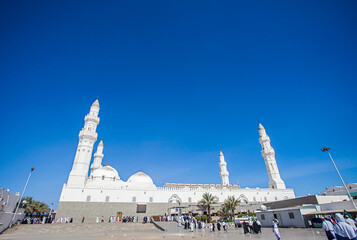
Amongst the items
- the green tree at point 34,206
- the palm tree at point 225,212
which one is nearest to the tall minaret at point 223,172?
the palm tree at point 225,212

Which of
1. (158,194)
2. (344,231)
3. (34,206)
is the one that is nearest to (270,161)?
(158,194)

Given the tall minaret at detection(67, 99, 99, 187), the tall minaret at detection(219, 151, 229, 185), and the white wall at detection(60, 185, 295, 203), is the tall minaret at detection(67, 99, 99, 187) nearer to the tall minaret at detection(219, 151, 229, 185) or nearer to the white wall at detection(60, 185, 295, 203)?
the white wall at detection(60, 185, 295, 203)

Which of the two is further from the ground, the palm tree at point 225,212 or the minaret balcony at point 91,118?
the minaret balcony at point 91,118

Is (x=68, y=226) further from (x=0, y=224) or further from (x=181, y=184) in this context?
(x=181, y=184)

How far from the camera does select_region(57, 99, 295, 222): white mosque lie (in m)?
29.4

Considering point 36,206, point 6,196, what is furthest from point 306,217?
point 36,206

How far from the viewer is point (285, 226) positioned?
67.6 ft

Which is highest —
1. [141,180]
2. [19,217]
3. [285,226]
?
[141,180]

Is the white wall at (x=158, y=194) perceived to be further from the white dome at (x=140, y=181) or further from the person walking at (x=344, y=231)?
the person walking at (x=344, y=231)

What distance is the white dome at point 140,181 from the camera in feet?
115

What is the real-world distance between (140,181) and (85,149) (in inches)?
461

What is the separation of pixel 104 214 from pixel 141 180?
28.9 ft

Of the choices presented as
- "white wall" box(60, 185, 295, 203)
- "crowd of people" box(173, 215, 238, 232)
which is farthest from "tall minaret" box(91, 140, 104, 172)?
"crowd of people" box(173, 215, 238, 232)

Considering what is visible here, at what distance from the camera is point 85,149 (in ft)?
111
